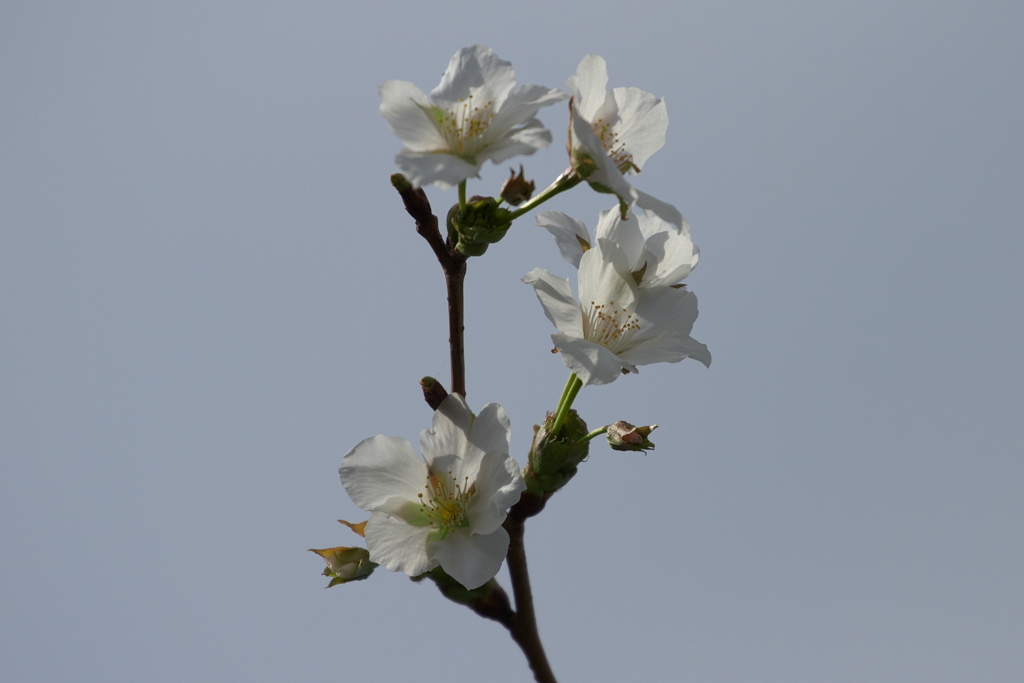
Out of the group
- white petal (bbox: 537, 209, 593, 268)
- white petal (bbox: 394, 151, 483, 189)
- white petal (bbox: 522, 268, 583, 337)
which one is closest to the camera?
white petal (bbox: 394, 151, 483, 189)

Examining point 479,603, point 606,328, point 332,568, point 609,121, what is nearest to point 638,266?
point 606,328

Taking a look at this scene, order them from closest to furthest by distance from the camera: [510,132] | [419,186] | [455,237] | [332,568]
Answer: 1. [419,186]
2. [510,132]
3. [455,237]
4. [332,568]

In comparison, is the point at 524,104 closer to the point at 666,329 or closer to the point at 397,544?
the point at 666,329

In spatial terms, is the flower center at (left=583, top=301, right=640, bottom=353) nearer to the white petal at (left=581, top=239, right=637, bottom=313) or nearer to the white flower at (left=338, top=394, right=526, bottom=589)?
the white petal at (left=581, top=239, right=637, bottom=313)

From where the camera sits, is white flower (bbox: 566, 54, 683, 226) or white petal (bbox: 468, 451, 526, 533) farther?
white petal (bbox: 468, 451, 526, 533)

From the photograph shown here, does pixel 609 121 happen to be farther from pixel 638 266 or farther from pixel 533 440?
pixel 533 440

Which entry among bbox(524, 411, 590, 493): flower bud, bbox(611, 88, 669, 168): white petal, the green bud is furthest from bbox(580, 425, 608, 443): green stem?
bbox(611, 88, 669, 168): white petal

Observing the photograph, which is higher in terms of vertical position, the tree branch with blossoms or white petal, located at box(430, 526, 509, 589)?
the tree branch with blossoms

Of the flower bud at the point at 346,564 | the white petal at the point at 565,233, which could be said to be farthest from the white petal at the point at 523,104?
the flower bud at the point at 346,564
